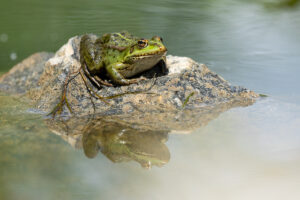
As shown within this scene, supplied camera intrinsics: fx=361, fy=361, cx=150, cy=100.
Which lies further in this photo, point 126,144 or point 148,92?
point 148,92

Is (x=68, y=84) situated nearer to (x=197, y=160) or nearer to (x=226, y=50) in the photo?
(x=197, y=160)

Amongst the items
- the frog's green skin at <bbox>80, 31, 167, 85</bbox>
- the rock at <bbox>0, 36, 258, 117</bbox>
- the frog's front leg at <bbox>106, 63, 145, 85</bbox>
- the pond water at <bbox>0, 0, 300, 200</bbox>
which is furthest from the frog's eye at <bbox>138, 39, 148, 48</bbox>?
the pond water at <bbox>0, 0, 300, 200</bbox>

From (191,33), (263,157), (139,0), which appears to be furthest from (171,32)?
(263,157)

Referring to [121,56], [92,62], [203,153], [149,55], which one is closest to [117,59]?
[121,56]

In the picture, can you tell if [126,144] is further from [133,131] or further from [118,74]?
[118,74]

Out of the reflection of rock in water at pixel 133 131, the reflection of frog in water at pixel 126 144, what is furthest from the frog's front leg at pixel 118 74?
the reflection of frog in water at pixel 126 144
